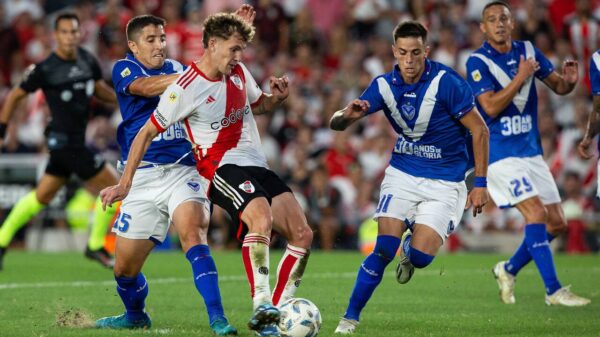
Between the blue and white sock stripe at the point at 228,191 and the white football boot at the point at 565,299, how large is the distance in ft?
12.6

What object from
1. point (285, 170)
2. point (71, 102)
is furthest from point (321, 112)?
point (71, 102)

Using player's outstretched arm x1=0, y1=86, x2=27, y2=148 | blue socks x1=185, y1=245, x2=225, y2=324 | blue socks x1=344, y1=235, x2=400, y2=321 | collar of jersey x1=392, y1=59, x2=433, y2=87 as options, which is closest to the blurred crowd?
player's outstretched arm x1=0, y1=86, x2=27, y2=148

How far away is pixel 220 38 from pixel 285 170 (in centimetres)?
1117

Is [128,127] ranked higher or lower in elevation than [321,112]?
higher

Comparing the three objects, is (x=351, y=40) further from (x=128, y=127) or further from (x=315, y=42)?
(x=128, y=127)

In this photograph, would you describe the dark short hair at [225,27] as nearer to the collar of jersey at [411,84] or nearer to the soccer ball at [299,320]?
the collar of jersey at [411,84]

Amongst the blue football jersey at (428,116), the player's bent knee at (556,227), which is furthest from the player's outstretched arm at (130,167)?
the player's bent knee at (556,227)

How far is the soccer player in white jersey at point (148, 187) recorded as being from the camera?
8.19m

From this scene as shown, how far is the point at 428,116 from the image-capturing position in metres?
8.66

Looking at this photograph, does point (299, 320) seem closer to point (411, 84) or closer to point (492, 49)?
point (411, 84)

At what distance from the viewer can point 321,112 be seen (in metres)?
20.0

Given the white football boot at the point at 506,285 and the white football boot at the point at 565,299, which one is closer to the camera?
the white football boot at the point at 565,299

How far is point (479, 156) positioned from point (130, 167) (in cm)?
267

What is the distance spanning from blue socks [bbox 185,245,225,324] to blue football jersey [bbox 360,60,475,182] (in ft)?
5.64
